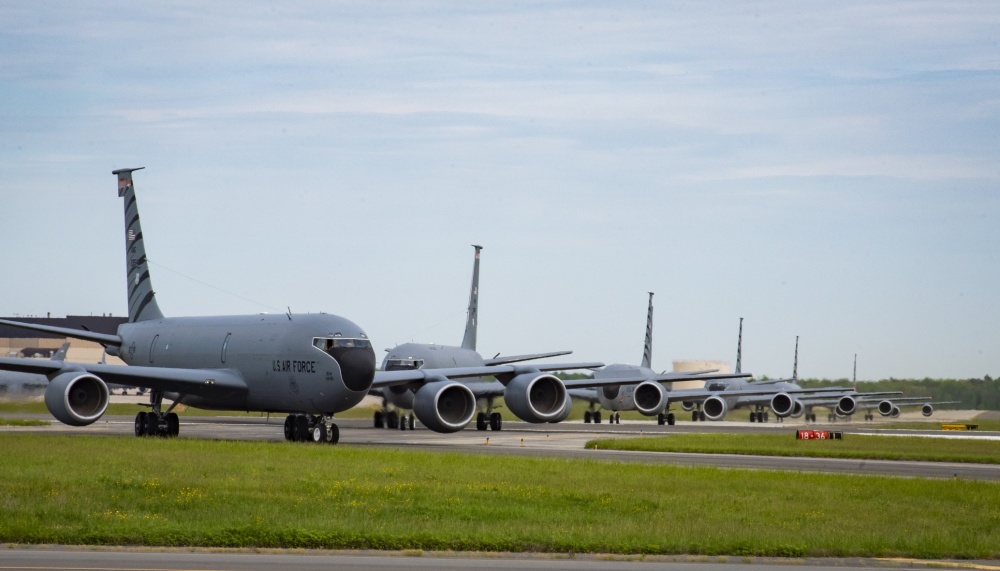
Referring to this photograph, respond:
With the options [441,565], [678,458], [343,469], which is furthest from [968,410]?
[441,565]

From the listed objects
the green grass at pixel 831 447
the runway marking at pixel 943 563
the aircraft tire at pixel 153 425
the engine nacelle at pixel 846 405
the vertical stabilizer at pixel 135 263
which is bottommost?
the aircraft tire at pixel 153 425

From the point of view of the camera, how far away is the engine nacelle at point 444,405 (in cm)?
Result: 3916

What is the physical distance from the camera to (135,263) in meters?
49.9

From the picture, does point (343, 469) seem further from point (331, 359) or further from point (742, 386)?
point (742, 386)

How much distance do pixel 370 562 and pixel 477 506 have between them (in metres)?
5.54

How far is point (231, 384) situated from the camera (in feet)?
130

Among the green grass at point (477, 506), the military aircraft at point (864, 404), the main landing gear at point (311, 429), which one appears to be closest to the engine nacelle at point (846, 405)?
the military aircraft at point (864, 404)

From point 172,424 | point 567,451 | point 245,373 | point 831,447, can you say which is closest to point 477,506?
point 567,451

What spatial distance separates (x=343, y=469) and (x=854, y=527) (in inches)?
450

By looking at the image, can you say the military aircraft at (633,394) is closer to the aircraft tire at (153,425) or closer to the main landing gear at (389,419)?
the main landing gear at (389,419)

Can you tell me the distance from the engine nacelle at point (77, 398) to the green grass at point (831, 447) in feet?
50.2

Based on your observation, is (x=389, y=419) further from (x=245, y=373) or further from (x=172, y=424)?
(x=245, y=373)

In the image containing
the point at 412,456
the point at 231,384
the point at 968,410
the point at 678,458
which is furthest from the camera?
the point at 968,410

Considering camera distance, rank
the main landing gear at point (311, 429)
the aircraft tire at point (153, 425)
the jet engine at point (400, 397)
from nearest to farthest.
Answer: the main landing gear at point (311, 429)
the aircraft tire at point (153, 425)
the jet engine at point (400, 397)
